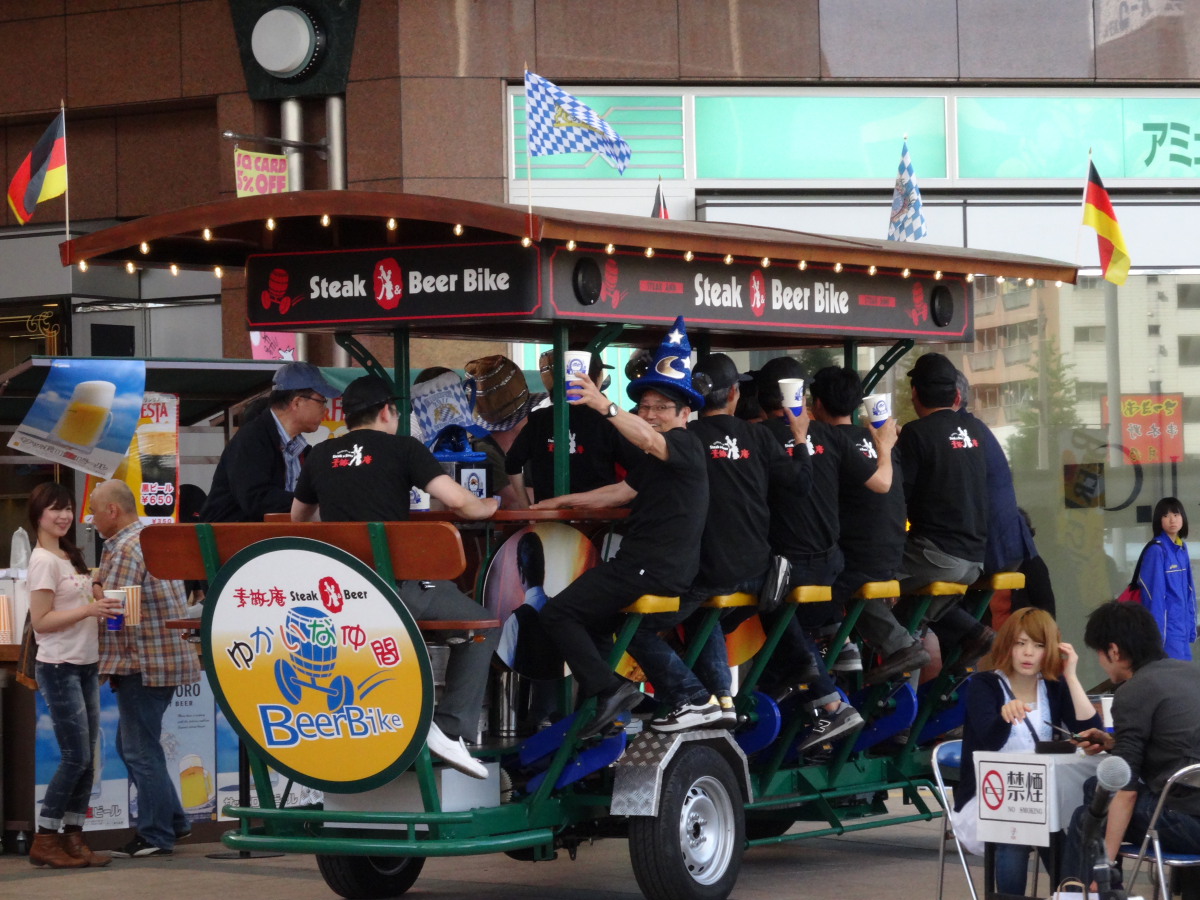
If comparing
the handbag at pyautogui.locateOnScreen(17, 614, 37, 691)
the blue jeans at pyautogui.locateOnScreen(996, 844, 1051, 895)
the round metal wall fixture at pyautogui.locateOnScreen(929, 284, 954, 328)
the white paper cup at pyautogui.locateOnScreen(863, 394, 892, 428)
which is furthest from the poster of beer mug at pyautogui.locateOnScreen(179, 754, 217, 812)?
the blue jeans at pyautogui.locateOnScreen(996, 844, 1051, 895)

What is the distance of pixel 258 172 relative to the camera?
14789mm

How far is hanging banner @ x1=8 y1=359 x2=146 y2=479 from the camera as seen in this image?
33.9 ft

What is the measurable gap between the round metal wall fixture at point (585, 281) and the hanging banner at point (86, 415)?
3654mm

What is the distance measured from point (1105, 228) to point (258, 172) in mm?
6954

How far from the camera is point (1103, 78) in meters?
15.3

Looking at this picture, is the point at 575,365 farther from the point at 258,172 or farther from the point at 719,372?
the point at 258,172

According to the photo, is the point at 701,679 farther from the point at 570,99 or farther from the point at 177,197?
the point at 177,197

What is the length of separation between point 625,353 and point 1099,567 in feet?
14.4

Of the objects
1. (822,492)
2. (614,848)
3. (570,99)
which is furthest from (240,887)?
(570,99)

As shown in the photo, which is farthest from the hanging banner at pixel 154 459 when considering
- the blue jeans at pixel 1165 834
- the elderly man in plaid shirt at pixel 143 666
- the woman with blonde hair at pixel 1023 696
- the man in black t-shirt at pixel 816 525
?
the blue jeans at pixel 1165 834

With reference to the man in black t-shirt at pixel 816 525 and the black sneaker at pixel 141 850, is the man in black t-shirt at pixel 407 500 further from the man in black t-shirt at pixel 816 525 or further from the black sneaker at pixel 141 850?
the black sneaker at pixel 141 850

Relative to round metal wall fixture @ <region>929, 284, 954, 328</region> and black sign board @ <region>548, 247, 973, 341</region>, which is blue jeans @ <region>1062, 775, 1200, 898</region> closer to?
black sign board @ <region>548, 247, 973, 341</region>

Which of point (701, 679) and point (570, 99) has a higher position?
point (570, 99)

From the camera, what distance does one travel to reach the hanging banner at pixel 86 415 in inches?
407
